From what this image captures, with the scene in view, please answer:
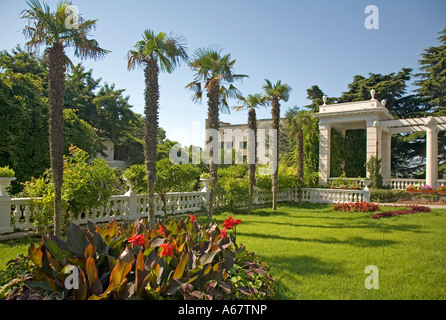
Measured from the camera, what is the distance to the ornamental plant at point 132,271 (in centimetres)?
272

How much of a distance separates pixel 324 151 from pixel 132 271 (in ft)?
63.8

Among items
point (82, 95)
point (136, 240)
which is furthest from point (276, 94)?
point (82, 95)

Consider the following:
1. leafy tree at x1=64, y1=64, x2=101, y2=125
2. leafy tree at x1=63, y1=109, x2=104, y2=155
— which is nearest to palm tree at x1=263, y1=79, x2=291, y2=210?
leafy tree at x1=63, y1=109, x2=104, y2=155

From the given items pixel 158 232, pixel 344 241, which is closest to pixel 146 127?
pixel 158 232

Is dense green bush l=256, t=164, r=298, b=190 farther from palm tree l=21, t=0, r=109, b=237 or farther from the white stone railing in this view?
palm tree l=21, t=0, r=109, b=237

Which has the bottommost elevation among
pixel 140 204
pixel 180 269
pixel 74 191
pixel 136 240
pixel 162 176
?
pixel 140 204

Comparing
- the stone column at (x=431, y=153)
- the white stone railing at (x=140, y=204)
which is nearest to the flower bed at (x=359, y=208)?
the white stone railing at (x=140, y=204)

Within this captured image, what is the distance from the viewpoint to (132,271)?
322 centimetres

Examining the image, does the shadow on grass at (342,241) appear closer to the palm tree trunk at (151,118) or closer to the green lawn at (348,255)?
the green lawn at (348,255)

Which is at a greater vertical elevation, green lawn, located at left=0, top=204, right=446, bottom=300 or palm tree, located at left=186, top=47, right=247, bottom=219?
palm tree, located at left=186, top=47, right=247, bottom=219

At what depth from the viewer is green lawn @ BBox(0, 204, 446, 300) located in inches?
157

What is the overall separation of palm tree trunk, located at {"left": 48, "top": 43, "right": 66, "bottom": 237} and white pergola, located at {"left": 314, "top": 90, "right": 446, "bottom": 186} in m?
17.8

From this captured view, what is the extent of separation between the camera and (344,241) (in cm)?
718

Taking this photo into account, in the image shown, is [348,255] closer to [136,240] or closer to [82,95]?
[136,240]
